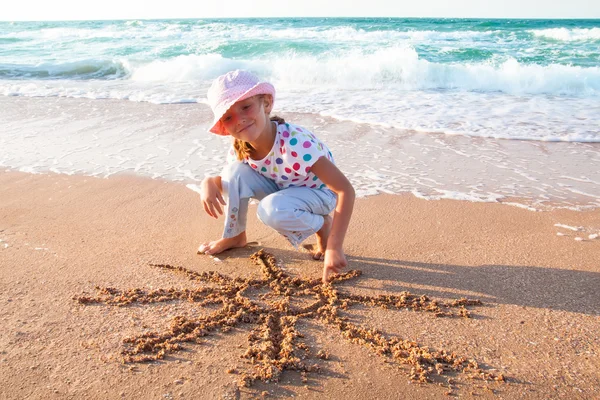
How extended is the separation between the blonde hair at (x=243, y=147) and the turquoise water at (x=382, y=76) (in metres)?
3.35

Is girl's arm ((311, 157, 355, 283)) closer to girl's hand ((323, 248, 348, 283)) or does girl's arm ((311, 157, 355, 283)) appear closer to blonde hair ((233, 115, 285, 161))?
girl's hand ((323, 248, 348, 283))

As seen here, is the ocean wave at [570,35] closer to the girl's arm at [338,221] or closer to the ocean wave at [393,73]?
the ocean wave at [393,73]

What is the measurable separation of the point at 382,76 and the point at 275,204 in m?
8.42

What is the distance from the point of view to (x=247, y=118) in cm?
245

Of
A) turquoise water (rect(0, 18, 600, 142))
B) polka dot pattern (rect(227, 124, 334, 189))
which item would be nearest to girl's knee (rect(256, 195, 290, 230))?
polka dot pattern (rect(227, 124, 334, 189))

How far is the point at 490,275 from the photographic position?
8.50ft

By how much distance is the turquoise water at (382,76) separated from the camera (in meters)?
6.52

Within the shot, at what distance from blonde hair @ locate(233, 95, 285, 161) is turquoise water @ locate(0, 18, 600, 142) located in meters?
3.35

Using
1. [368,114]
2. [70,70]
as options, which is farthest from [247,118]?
[70,70]

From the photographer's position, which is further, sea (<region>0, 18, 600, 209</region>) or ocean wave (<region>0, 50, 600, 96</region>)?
ocean wave (<region>0, 50, 600, 96</region>)

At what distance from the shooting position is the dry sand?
177 cm

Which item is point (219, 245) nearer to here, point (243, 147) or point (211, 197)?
point (211, 197)

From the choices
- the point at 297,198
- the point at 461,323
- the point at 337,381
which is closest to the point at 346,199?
the point at 297,198

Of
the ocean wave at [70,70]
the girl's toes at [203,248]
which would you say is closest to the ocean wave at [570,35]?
the ocean wave at [70,70]
